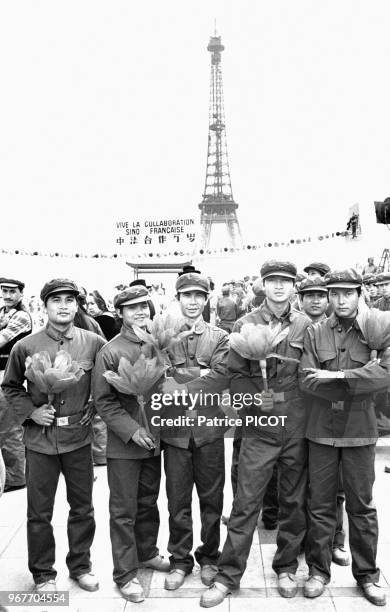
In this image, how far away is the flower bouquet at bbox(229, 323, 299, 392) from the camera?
331 centimetres

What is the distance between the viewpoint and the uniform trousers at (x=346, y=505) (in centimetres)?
345

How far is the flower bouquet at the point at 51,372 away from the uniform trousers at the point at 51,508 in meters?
0.48

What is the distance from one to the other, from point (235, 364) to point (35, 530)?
1.67 m

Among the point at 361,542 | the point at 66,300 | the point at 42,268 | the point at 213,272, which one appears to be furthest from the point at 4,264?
the point at 361,542

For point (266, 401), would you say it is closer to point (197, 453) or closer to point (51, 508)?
point (197, 453)

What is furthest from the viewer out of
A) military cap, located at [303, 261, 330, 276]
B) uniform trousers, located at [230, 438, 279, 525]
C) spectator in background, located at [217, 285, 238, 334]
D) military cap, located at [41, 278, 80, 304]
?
spectator in background, located at [217, 285, 238, 334]

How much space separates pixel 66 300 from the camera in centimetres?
370

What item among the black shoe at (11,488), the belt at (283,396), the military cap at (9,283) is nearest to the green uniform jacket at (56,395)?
the belt at (283,396)

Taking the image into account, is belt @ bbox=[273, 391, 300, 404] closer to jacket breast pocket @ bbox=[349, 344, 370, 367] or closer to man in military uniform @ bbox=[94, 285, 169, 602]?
jacket breast pocket @ bbox=[349, 344, 370, 367]

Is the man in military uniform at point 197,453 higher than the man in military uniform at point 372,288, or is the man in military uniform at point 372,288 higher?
the man in military uniform at point 372,288

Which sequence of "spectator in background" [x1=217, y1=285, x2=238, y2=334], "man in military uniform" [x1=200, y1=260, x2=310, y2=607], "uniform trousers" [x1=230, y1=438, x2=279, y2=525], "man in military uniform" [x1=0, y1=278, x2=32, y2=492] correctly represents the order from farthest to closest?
"spectator in background" [x1=217, y1=285, x2=238, y2=334] → "man in military uniform" [x1=0, y1=278, x2=32, y2=492] → "uniform trousers" [x1=230, y1=438, x2=279, y2=525] → "man in military uniform" [x1=200, y1=260, x2=310, y2=607]

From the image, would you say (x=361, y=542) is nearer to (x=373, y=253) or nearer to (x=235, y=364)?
(x=235, y=364)

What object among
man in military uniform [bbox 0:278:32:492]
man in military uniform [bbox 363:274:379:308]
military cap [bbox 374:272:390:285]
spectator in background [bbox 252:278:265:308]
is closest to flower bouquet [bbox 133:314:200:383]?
man in military uniform [bbox 0:278:32:492]

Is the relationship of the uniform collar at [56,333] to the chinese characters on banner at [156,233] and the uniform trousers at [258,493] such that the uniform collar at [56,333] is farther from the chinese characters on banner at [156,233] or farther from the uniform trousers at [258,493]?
the chinese characters on banner at [156,233]
